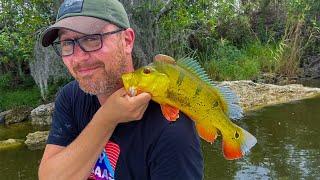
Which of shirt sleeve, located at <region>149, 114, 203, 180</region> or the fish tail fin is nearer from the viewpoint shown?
shirt sleeve, located at <region>149, 114, 203, 180</region>

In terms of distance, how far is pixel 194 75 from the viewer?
211 cm

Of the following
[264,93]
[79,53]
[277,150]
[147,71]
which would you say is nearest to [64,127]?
[79,53]

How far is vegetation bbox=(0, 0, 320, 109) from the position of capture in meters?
11.4

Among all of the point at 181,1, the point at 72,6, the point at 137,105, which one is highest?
the point at 72,6

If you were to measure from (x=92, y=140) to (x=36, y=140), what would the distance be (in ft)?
24.7

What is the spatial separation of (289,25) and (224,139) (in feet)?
50.6

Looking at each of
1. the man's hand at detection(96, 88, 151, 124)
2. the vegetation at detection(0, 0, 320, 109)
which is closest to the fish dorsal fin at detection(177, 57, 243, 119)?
the man's hand at detection(96, 88, 151, 124)

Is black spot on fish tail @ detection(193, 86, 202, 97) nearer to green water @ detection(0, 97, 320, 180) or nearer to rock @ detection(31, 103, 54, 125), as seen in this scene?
green water @ detection(0, 97, 320, 180)

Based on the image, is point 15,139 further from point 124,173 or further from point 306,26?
point 306,26

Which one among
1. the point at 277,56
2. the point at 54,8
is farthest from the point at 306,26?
the point at 54,8

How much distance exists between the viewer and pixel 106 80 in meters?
2.14

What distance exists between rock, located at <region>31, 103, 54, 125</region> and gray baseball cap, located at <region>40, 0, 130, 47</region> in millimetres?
9022

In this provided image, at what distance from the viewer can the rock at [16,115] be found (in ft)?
37.6

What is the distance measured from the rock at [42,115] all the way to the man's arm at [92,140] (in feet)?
29.0
